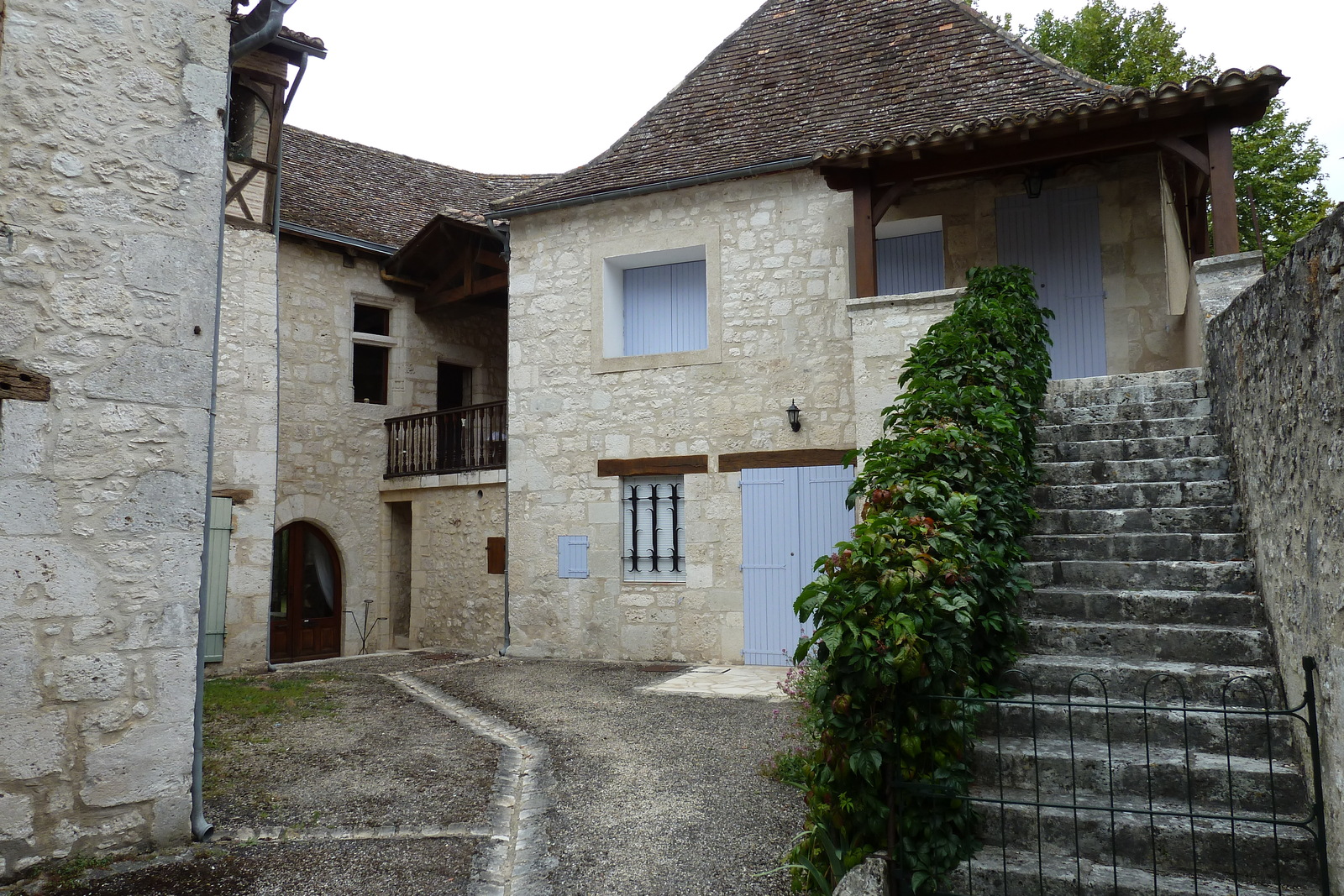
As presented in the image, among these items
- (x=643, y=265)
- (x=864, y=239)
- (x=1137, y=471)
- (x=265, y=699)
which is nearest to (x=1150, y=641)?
(x=1137, y=471)

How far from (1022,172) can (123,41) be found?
6.76 m

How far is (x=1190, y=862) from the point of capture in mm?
2947

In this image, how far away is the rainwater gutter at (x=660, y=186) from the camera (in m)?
8.57

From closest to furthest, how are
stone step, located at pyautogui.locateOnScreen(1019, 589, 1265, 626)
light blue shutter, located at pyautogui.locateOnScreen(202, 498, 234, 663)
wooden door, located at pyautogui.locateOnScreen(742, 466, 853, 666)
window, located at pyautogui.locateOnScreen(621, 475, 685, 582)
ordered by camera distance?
stone step, located at pyautogui.locateOnScreen(1019, 589, 1265, 626) < wooden door, located at pyautogui.locateOnScreen(742, 466, 853, 666) < light blue shutter, located at pyautogui.locateOnScreen(202, 498, 234, 663) < window, located at pyautogui.locateOnScreen(621, 475, 685, 582)

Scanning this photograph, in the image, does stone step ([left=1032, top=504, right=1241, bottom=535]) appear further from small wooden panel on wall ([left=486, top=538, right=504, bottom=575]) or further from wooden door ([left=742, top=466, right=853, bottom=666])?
small wooden panel on wall ([left=486, top=538, right=504, bottom=575])

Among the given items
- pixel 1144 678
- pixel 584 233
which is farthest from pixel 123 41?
pixel 584 233

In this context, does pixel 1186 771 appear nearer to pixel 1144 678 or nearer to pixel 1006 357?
pixel 1144 678

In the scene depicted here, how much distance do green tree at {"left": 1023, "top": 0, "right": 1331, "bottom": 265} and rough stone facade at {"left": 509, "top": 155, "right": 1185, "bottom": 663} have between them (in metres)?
9.47

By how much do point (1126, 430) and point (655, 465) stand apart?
4.70 meters

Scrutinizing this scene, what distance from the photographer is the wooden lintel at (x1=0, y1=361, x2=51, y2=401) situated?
352 centimetres

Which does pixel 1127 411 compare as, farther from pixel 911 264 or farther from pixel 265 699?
pixel 265 699

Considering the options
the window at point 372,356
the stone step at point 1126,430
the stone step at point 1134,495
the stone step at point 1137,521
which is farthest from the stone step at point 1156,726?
the window at point 372,356

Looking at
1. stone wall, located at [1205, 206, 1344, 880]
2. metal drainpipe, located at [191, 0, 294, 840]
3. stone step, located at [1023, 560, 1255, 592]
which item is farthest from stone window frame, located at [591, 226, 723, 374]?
stone wall, located at [1205, 206, 1344, 880]

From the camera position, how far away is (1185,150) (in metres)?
6.45
